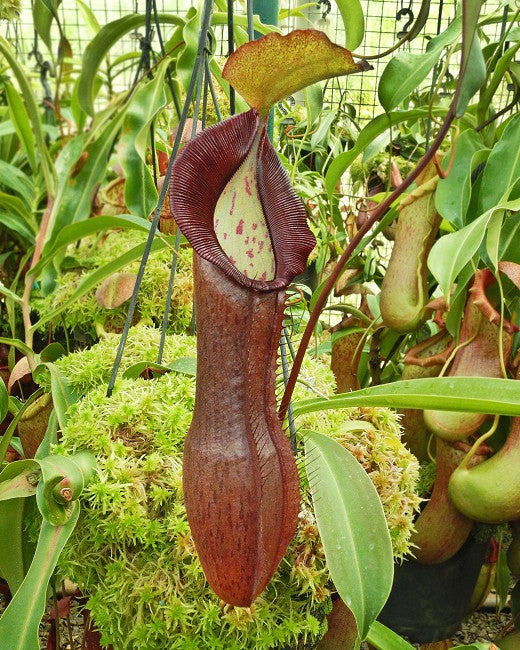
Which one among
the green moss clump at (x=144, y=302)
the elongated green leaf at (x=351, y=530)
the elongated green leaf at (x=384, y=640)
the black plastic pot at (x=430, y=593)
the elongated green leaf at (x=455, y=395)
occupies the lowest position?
the black plastic pot at (x=430, y=593)

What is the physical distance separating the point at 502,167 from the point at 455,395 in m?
0.66

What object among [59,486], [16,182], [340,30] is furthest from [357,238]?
[340,30]

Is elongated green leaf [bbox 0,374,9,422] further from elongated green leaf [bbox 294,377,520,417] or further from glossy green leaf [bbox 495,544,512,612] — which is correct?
glossy green leaf [bbox 495,544,512,612]

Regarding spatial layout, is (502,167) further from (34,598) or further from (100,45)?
(34,598)

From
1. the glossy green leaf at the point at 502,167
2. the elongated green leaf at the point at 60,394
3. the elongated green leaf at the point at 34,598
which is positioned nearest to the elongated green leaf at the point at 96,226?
the elongated green leaf at the point at 60,394

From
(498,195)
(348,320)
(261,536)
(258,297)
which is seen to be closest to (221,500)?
(261,536)

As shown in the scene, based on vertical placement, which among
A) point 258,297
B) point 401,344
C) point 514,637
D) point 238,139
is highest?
point 238,139

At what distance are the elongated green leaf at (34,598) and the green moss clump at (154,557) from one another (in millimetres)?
28

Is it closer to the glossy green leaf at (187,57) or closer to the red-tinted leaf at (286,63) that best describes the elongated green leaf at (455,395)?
the red-tinted leaf at (286,63)

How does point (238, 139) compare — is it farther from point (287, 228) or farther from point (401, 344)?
point (401, 344)

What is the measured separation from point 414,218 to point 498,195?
15 cm

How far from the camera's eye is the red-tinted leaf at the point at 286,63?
14.8 inches

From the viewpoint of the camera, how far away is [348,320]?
134 centimetres

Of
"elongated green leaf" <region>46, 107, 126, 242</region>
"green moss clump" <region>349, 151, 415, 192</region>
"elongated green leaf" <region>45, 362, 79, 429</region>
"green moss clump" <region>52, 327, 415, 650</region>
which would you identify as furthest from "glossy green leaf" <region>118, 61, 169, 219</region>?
"green moss clump" <region>349, 151, 415, 192</region>
